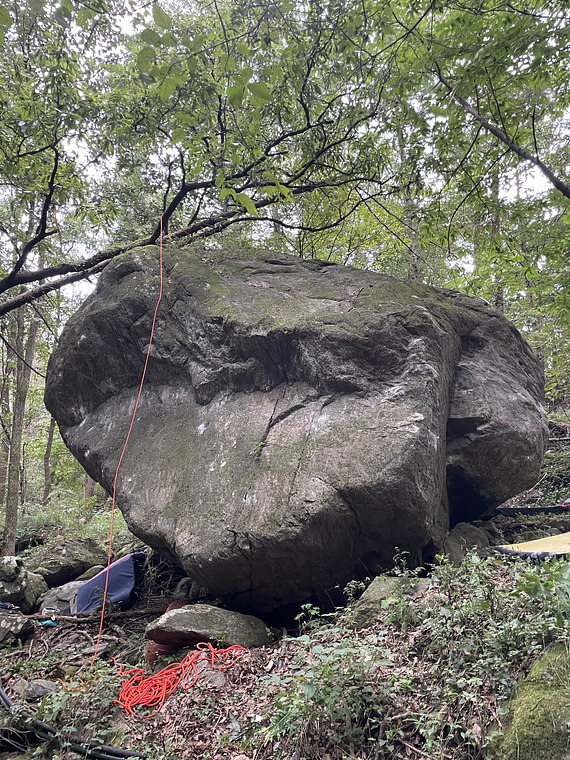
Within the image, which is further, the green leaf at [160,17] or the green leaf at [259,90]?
the green leaf at [259,90]

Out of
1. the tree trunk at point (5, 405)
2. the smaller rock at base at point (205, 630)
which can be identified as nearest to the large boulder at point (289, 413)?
the smaller rock at base at point (205, 630)

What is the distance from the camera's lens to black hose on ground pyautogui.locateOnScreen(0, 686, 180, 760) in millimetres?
2660

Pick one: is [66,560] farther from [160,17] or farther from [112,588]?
[160,17]

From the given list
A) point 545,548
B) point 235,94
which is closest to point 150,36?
point 235,94

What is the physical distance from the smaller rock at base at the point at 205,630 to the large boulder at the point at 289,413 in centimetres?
33

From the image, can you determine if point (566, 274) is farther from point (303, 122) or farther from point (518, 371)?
point (303, 122)

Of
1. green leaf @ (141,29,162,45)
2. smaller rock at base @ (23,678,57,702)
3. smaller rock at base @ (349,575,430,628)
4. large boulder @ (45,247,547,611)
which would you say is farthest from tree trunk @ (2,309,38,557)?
smaller rock at base @ (349,575,430,628)

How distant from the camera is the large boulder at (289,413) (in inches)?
153

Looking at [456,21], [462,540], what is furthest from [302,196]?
[462,540]

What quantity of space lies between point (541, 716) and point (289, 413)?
3053mm

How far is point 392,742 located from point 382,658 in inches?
16.4

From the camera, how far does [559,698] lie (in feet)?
6.07

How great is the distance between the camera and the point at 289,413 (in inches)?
178

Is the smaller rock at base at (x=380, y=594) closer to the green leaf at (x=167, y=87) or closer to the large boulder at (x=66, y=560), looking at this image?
the green leaf at (x=167, y=87)
